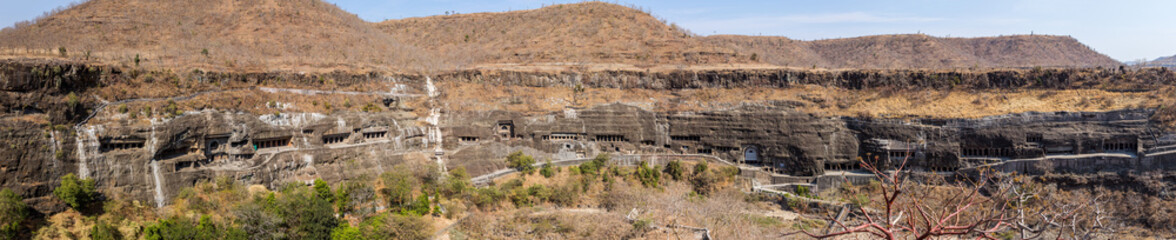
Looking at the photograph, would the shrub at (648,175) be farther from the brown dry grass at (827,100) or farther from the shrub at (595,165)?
the brown dry grass at (827,100)

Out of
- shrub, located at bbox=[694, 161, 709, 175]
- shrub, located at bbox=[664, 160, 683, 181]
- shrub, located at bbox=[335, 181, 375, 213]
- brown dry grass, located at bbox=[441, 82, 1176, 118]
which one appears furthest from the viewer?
shrub, located at bbox=[664, 160, 683, 181]

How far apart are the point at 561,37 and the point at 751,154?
2488 cm

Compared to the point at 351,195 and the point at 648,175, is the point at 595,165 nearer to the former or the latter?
the point at 648,175

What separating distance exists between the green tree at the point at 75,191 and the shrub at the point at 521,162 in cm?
1784

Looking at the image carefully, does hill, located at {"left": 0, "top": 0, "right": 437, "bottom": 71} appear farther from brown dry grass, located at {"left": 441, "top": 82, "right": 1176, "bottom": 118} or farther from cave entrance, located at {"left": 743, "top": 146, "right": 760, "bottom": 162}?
cave entrance, located at {"left": 743, "top": 146, "right": 760, "bottom": 162}

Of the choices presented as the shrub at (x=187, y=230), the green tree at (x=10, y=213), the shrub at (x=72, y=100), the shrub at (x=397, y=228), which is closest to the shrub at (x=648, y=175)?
the shrub at (x=397, y=228)

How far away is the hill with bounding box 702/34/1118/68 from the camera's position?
59.5 metres

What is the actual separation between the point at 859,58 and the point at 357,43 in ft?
164

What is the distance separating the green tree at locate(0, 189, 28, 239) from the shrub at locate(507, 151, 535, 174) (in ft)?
64.4

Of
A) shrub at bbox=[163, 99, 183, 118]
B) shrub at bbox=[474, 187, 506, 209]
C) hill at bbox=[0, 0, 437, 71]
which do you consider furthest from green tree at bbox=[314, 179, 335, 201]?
hill at bbox=[0, 0, 437, 71]

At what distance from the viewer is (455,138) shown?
114 ft

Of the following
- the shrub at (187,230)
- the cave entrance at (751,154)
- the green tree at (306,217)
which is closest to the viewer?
the shrub at (187,230)

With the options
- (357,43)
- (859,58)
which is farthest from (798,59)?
(357,43)

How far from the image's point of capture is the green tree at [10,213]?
62.2ft
